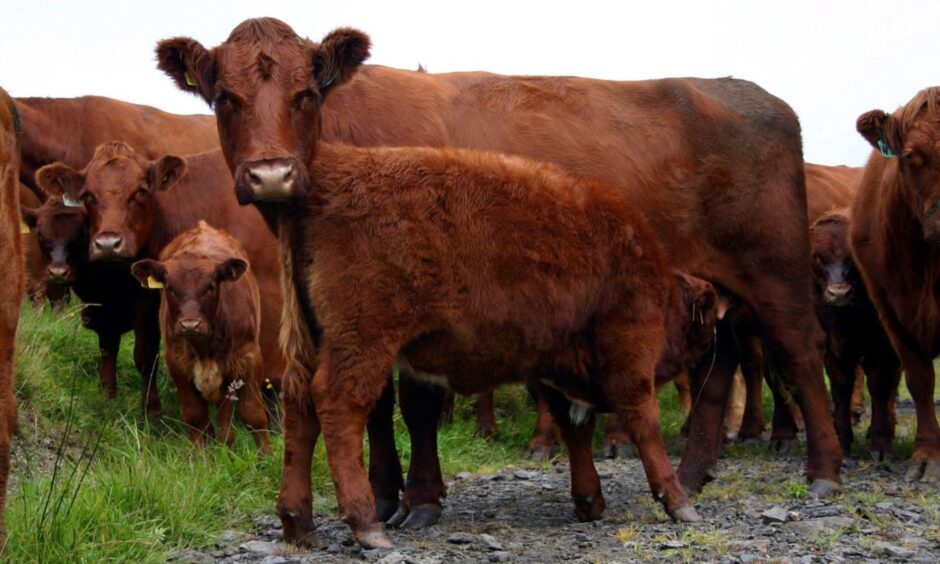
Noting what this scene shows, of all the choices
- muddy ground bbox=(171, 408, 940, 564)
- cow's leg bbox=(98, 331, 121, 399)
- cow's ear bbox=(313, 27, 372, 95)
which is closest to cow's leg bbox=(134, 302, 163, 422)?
cow's leg bbox=(98, 331, 121, 399)

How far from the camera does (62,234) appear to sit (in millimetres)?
11742

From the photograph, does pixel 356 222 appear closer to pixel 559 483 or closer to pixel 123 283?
pixel 559 483

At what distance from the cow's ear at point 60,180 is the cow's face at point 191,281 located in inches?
85.9

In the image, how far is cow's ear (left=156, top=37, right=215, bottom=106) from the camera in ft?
22.6

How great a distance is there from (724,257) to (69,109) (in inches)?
360

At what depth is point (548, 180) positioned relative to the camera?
692 centimetres

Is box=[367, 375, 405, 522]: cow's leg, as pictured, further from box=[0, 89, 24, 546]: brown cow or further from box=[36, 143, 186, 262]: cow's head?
box=[36, 143, 186, 262]: cow's head

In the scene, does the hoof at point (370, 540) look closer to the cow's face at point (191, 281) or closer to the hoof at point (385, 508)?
the hoof at point (385, 508)

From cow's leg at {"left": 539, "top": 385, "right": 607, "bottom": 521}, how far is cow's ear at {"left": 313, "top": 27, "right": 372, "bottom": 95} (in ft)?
6.74

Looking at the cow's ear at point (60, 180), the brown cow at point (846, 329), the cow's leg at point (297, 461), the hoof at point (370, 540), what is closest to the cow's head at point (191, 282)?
the cow's ear at point (60, 180)

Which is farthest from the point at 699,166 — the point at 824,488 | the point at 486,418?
the point at 486,418

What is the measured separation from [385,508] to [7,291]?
8.75 feet

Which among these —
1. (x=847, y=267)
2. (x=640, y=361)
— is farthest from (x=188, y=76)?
(x=847, y=267)

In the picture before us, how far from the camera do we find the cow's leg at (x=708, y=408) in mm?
8172
